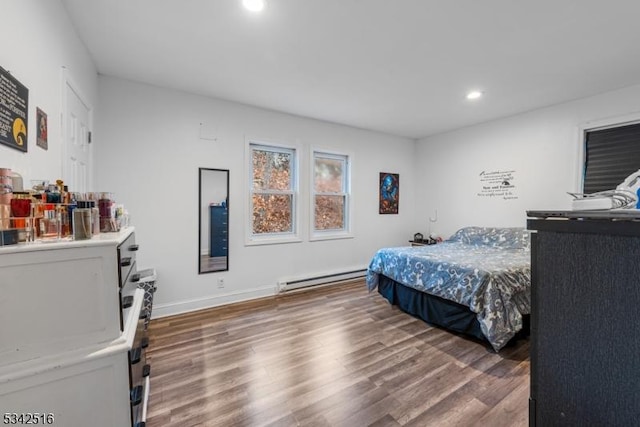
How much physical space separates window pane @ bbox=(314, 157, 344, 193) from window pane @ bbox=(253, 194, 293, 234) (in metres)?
0.59

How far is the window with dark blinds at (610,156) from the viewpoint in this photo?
2973 millimetres

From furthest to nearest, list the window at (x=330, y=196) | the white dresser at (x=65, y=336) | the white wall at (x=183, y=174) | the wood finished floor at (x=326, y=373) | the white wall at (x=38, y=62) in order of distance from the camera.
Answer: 1. the window at (x=330, y=196)
2. the white wall at (x=183, y=174)
3. the wood finished floor at (x=326, y=373)
4. the white wall at (x=38, y=62)
5. the white dresser at (x=65, y=336)

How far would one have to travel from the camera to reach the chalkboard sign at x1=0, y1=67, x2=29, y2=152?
1.15 m

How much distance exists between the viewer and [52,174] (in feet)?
5.38

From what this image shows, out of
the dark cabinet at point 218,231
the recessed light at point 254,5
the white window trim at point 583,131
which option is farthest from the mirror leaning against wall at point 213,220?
the white window trim at point 583,131

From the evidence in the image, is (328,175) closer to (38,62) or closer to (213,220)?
(213,220)

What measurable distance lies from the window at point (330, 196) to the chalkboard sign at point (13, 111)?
3162 mm

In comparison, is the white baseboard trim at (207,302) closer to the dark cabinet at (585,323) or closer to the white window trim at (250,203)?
the white window trim at (250,203)

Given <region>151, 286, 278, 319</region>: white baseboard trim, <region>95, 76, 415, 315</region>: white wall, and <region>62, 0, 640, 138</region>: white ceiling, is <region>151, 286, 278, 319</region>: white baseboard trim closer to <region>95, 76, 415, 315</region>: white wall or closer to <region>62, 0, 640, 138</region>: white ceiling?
<region>95, 76, 415, 315</region>: white wall

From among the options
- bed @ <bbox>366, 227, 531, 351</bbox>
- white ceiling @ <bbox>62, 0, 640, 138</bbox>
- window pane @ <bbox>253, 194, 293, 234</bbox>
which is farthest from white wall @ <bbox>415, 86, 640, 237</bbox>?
window pane @ <bbox>253, 194, 293, 234</bbox>

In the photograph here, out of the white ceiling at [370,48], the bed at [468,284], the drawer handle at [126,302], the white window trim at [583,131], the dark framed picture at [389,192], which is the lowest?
the bed at [468,284]

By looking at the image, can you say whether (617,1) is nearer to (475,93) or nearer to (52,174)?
(475,93)

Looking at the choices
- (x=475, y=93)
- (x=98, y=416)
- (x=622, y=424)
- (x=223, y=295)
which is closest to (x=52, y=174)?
(x=98, y=416)

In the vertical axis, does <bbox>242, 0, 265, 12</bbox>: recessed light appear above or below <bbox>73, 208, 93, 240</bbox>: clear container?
above
